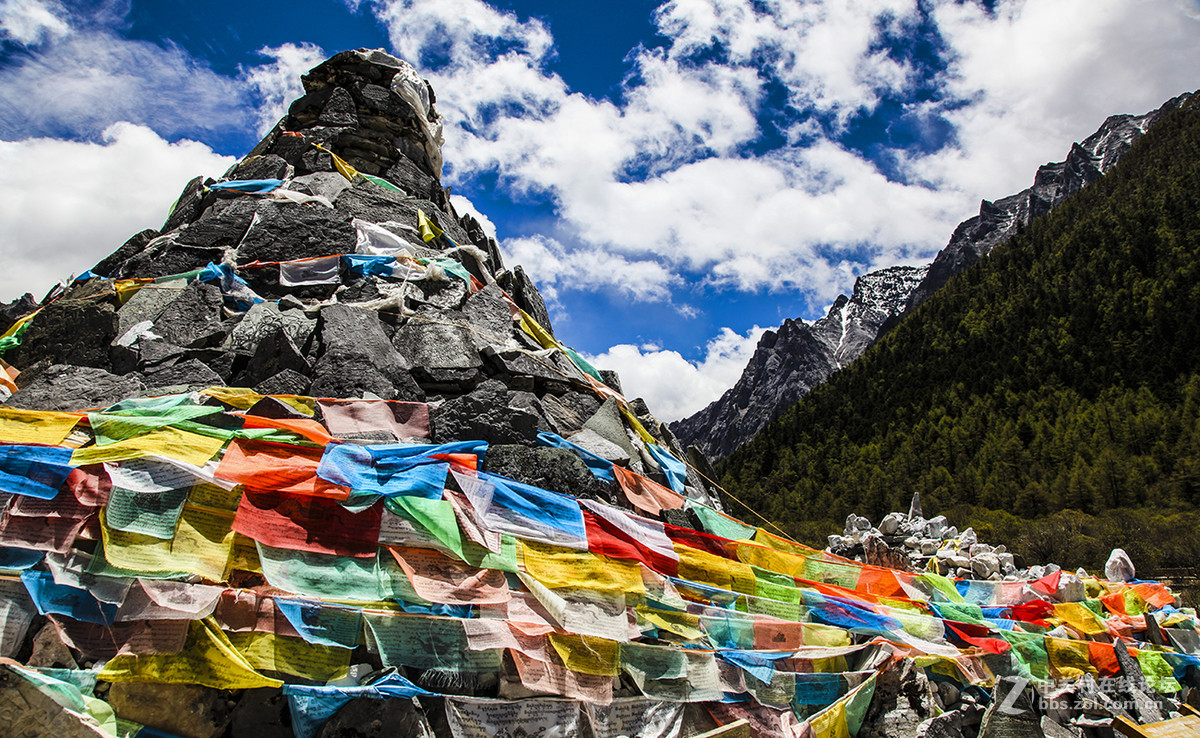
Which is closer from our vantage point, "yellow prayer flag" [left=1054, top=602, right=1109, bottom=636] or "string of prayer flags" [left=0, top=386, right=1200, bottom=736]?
"string of prayer flags" [left=0, top=386, right=1200, bottom=736]

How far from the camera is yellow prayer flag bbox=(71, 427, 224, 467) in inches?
167

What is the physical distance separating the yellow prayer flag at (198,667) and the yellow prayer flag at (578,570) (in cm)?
176

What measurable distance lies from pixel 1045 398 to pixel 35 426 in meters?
73.6

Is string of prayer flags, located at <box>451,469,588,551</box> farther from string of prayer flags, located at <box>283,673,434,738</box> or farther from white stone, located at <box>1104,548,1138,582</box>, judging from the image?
white stone, located at <box>1104,548,1138,582</box>

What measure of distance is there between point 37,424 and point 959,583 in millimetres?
11540

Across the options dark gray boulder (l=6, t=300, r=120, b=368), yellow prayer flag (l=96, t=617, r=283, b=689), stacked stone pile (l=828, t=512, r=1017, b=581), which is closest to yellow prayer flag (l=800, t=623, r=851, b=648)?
yellow prayer flag (l=96, t=617, r=283, b=689)

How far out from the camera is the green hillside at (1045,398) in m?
44.9

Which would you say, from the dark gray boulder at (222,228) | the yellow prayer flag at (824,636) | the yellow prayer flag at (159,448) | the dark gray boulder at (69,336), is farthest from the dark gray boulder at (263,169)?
the yellow prayer flag at (824,636)

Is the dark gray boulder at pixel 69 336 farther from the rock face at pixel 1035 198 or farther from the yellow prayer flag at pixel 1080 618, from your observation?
the rock face at pixel 1035 198

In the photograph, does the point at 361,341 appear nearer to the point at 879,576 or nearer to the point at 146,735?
the point at 146,735

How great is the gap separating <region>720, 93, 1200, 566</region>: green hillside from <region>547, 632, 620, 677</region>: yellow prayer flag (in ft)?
102

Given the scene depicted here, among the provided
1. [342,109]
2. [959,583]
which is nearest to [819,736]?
[959,583]

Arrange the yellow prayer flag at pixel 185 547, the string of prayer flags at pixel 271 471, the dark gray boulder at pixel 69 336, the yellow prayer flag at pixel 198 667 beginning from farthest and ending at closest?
the dark gray boulder at pixel 69 336 < the string of prayer flags at pixel 271 471 < the yellow prayer flag at pixel 185 547 < the yellow prayer flag at pixel 198 667

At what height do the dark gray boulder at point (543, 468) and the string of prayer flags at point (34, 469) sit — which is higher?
the dark gray boulder at point (543, 468)
